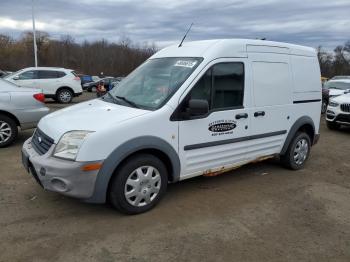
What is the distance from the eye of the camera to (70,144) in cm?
388

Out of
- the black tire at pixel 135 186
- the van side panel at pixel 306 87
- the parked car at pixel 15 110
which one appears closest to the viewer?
the black tire at pixel 135 186

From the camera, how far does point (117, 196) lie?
160 inches

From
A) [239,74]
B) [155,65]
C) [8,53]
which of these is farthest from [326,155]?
[8,53]

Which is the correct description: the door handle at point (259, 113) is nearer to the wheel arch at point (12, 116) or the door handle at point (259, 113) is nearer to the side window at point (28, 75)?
the wheel arch at point (12, 116)

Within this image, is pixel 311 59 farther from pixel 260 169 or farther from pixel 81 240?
pixel 81 240

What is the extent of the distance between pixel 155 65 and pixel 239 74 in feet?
3.81

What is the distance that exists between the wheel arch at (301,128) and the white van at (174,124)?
0.03m

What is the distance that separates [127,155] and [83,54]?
8015 cm

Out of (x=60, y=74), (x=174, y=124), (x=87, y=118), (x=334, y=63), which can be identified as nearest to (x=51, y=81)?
(x=60, y=74)

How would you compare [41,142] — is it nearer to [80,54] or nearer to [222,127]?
[222,127]

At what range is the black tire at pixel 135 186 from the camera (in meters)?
4.05

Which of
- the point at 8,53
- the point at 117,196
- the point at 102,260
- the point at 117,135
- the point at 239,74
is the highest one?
the point at 8,53

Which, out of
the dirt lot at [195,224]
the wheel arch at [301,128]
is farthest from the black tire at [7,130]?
the wheel arch at [301,128]

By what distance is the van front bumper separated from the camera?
12.5 feet
